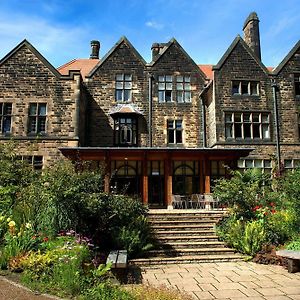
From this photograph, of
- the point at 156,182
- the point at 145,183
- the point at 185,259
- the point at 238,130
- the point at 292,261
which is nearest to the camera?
the point at 292,261

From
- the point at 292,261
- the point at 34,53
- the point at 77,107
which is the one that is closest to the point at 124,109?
the point at 77,107

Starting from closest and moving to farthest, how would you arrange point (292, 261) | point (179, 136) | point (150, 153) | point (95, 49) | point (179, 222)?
1. point (292, 261)
2. point (179, 222)
3. point (150, 153)
4. point (179, 136)
5. point (95, 49)

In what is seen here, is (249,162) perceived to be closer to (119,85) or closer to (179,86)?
(179,86)

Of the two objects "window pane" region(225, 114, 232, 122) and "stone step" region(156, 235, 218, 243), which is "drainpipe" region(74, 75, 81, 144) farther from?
"stone step" region(156, 235, 218, 243)

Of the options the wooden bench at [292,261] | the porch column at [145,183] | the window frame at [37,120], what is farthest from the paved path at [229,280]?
the window frame at [37,120]

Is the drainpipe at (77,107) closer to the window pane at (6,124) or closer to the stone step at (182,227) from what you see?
the window pane at (6,124)

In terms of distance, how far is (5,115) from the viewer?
20.0m

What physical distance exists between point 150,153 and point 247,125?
7.56 m

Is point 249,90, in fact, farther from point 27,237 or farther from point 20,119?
point 27,237

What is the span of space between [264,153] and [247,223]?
10614 millimetres

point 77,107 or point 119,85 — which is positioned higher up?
point 119,85

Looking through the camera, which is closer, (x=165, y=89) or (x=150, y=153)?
(x=150, y=153)

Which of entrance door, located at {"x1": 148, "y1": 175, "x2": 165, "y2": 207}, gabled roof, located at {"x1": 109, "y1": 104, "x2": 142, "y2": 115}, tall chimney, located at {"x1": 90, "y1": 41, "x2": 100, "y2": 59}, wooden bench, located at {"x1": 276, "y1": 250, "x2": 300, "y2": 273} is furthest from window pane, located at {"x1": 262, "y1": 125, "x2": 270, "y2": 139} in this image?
tall chimney, located at {"x1": 90, "y1": 41, "x2": 100, "y2": 59}

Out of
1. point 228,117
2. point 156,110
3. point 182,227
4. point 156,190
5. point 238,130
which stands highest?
point 156,110
